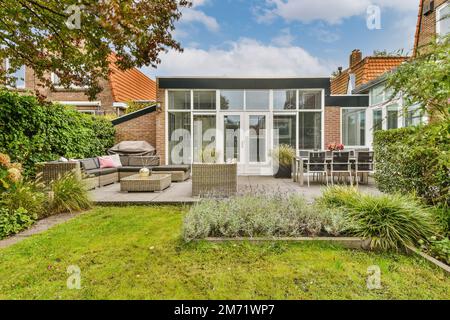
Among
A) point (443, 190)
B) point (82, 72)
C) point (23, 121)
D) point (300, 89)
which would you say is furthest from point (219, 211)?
point (300, 89)

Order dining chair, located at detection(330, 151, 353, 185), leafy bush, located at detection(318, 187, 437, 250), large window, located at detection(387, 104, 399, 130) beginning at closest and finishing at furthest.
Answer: leafy bush, located at detection(318, 187, 437, 250)
dining chair, located at detection(330, 151, 353, 185)
large window, located at detection(387, 104, 399, 130)

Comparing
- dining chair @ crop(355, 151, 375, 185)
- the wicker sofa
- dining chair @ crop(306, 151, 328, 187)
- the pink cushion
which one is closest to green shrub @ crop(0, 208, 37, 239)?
the wicker sofa

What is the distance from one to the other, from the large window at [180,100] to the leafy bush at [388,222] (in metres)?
7.56

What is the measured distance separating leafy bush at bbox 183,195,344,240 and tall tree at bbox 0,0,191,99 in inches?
110

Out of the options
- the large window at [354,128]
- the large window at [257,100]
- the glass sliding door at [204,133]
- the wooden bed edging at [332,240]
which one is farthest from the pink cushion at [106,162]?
the large window at [354,128]

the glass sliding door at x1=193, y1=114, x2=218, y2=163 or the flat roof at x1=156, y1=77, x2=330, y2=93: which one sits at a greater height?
the flat roof at x1=156, y1=77, x2=330, y2=93

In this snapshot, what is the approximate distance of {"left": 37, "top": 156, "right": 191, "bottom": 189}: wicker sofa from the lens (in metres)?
6.10

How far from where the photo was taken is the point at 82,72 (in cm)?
631

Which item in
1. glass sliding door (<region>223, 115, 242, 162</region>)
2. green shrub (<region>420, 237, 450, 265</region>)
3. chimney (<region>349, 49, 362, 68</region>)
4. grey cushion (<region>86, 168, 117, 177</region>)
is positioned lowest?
green shrub (<region>420, 237, 450, 265</region>)

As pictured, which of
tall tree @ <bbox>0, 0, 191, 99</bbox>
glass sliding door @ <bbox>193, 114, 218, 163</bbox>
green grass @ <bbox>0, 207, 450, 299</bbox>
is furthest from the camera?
glass sliding door @ <bbox>193, 114, 218, 163</bbox>

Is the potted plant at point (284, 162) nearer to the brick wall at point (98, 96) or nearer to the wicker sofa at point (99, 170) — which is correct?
the wicker sofa at point (99, 170)

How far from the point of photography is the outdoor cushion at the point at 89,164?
7.27 metres

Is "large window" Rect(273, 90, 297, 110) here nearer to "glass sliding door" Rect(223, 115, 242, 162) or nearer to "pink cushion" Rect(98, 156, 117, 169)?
"glass sliding door" Rect(223, 115, 242, 162)
